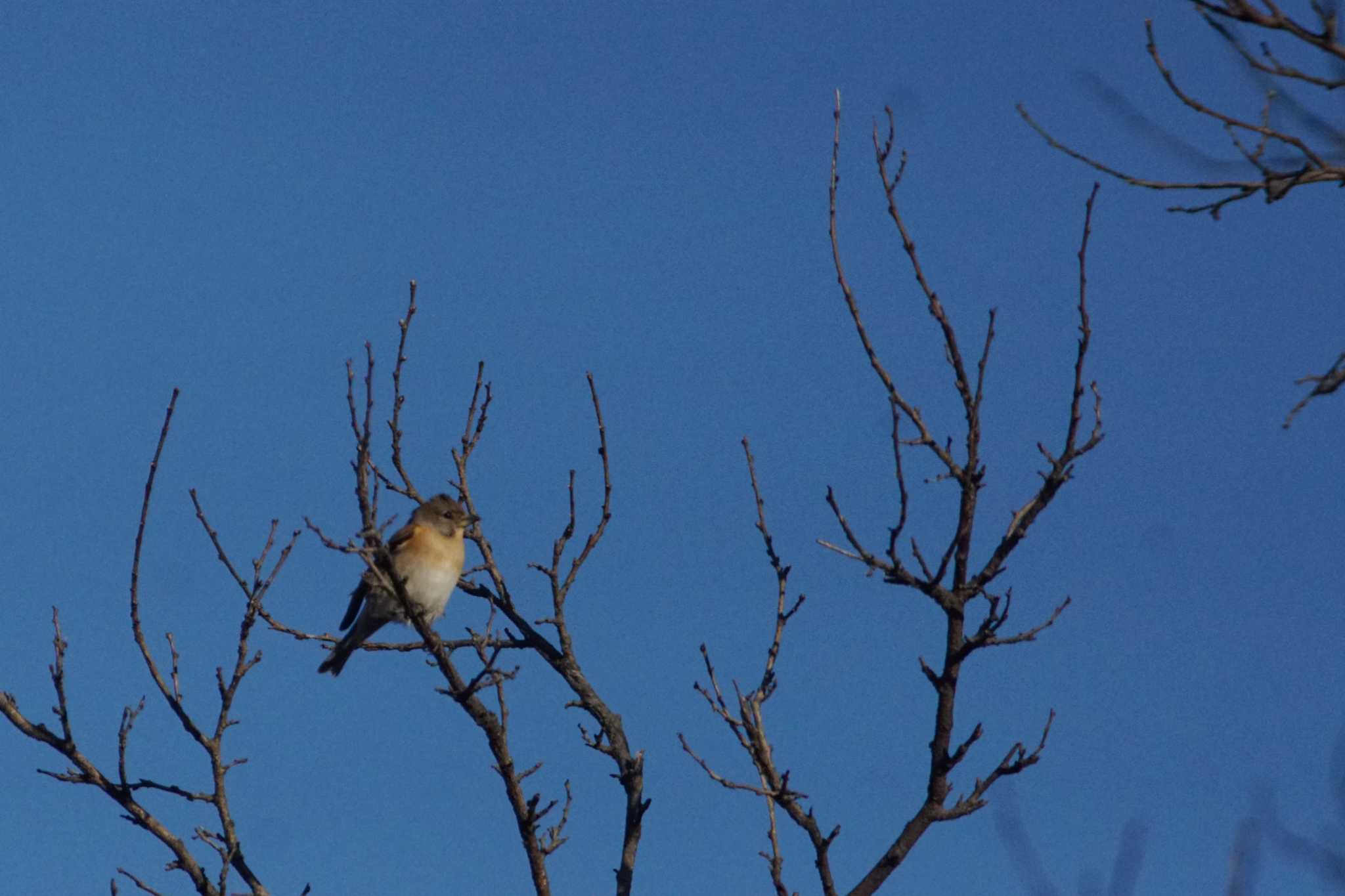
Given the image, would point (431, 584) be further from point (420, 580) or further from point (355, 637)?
point (355, 637)

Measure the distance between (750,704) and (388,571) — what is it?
1696 mm

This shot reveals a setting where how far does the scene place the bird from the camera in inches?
359

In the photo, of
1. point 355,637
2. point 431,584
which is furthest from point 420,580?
point 355,637

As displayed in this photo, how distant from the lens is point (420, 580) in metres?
9.15

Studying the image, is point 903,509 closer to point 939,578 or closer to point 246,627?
point 939,578

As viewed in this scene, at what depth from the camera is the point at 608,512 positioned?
741cm

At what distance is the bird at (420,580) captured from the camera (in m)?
9.11

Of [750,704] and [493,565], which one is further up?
[493,565]

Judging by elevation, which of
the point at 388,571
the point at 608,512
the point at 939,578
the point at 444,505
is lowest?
the point at 939,578

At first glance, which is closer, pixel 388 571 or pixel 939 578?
pixel 939 578

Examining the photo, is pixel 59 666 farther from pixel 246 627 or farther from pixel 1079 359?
pixel 1079 359

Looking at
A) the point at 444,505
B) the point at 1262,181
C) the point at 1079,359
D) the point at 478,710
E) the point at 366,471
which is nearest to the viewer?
the point at 1262,181

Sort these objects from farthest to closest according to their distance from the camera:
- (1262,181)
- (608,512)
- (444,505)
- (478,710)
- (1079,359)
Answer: (444,505) → (608,512) → (478,710) → (1079,359) → (1262,181)

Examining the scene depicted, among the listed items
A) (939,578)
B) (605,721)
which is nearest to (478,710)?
(605,721)
